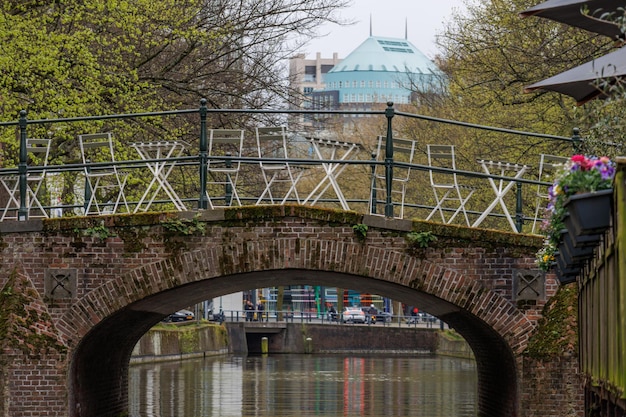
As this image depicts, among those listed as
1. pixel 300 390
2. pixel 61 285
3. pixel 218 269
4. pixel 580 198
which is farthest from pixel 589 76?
pixel 300 390

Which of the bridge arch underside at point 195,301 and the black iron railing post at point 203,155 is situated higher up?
the black iron railing post at point 203,155

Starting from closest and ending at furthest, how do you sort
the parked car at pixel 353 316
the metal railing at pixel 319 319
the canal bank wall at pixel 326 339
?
the canal bank wall at pixel 326 339 → the metal railing at pixel 319 319 → the parked car at pixel 353 316

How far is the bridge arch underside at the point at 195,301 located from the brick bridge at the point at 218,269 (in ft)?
0.41

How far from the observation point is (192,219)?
15.7m

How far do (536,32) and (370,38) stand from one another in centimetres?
16251

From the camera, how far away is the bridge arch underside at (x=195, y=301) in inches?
636

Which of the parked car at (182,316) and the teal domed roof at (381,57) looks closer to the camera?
the parked car at (182,316)

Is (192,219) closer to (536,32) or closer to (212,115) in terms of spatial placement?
(212,115)

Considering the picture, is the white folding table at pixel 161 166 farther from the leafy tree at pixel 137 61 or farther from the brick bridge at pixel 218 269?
the leafy tree at pixel 137 61

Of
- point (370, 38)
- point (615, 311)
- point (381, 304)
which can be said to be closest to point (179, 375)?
point (615, 311)

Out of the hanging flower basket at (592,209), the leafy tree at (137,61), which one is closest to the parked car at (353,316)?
the leafy tree at (137,61)

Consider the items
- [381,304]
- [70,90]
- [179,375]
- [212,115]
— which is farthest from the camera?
[381,304]

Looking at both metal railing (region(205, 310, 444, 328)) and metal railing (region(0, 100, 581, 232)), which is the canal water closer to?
metal railing (region(0, 100, 581, 232))

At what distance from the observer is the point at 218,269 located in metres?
15.7
